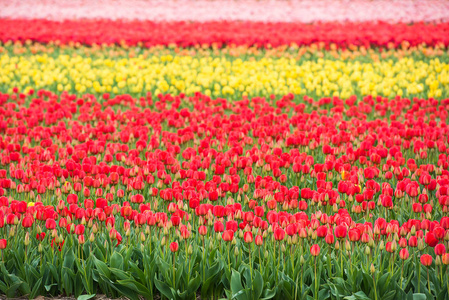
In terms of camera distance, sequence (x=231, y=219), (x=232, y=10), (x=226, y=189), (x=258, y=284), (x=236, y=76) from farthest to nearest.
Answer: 1. (x=232, y=10)
2. (x=236, y=76)
3. (x=226, y=189)
4. (x=231, y=219)
5. (x=258, y=284)

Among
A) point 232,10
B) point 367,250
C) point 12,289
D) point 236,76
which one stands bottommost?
point 12,289

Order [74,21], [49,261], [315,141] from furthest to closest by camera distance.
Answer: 1. [74,21]
2. [315,141]
3. [49,261]

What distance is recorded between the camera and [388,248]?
2859 millimetres

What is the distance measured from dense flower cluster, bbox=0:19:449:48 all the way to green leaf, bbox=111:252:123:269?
9147mm

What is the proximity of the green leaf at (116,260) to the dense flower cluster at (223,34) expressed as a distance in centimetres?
915

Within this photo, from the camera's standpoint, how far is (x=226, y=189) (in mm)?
3812

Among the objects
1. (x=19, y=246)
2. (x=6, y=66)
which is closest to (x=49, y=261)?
(x=19, y=246)

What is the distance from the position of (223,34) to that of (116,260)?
1031cm

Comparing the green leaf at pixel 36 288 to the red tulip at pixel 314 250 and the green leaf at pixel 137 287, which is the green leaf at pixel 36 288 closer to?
the green leaf at pixel 137 287

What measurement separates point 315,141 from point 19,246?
295cm

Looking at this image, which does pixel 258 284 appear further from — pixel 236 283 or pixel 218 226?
pixel 218 226

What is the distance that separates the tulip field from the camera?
9.72 feet

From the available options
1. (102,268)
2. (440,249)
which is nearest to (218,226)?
(102,268)

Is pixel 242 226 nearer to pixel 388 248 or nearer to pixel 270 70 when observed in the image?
pixel 388 248
